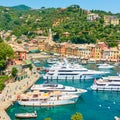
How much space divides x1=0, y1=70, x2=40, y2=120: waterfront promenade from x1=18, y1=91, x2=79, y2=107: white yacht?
1104mm

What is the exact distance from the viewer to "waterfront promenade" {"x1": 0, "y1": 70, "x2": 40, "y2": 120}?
108ft

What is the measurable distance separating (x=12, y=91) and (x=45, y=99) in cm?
440

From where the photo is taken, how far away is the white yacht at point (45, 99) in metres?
35.4

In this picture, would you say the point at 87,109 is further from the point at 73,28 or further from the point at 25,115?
the point at 73,28

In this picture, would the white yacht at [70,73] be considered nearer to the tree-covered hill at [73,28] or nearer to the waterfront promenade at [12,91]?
the waterfront promenade at [12,91]

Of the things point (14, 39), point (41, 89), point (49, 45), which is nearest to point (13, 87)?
point (41, 89)

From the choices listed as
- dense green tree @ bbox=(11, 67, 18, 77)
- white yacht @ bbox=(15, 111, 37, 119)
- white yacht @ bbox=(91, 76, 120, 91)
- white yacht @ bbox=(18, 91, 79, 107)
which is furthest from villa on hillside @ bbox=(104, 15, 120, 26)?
white yacht @ bbox=(15, 111, 37, 119)

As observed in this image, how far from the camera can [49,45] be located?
80.2m

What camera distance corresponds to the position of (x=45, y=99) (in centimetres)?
3566

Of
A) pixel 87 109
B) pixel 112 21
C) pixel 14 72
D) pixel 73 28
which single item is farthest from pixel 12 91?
pixel 112 21

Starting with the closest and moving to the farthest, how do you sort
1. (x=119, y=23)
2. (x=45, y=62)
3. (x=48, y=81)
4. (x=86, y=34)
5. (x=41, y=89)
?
(x=41, y=89)
(x=48, y=81)
(x=45, y=62)
(x=86, y=34)
(x=119, y=23)

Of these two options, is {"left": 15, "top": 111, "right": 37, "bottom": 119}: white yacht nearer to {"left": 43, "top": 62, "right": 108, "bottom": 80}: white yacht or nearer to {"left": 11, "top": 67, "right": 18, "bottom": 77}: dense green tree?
{"left": 11, "top": 67, "right": 18, "bottom": 77}: dense green tree

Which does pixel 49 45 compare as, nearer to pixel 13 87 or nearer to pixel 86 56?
pixel 86 56

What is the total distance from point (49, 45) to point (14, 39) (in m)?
14.1
